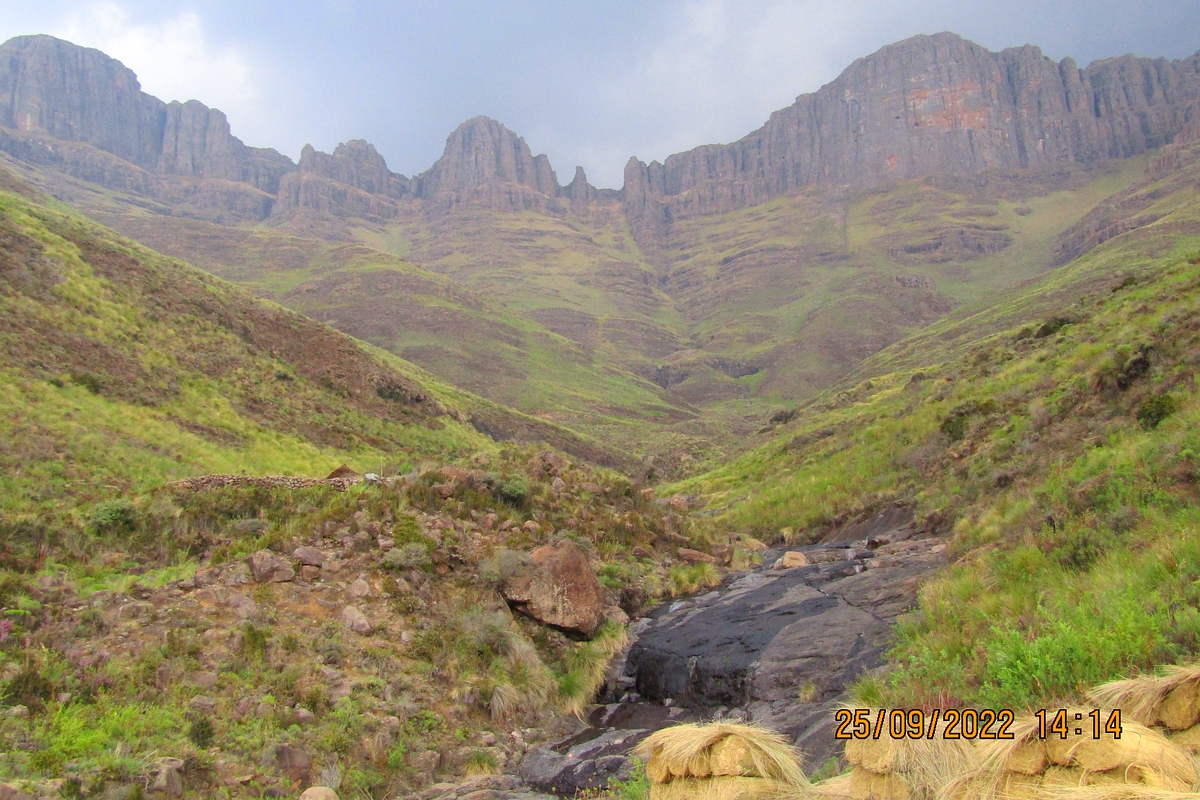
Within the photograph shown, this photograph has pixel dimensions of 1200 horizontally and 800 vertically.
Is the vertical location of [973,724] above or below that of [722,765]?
above

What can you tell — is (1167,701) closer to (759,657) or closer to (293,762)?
(759,657)

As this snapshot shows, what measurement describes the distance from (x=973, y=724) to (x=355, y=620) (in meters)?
8.85

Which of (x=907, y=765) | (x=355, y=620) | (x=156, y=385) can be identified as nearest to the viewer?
(x=907, y=765)

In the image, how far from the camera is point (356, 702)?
28.6 feet

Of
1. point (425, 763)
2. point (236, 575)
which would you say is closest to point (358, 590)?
point (236, 575)

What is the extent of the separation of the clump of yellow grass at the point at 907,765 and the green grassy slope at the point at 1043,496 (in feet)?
4.10

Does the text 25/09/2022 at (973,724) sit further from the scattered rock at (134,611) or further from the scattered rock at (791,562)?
the scattered rock at (791,562)

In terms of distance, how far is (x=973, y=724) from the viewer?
4.18m

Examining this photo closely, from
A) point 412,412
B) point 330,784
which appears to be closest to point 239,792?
point 330,784

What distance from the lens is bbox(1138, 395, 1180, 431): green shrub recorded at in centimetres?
1026

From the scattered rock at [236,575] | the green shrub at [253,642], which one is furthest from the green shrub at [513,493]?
the green shrub at [253,642]

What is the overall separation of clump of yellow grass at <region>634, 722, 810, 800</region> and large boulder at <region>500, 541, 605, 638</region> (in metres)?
7.47

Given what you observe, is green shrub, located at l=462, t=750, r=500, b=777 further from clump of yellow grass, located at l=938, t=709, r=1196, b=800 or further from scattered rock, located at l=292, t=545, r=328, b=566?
clump of yellow grass, located at l=938, t=709, r=1196, b=800

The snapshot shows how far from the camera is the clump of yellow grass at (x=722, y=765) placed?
14.8 ft
